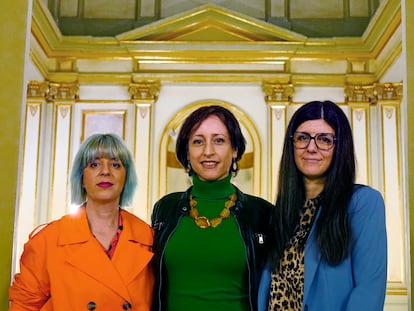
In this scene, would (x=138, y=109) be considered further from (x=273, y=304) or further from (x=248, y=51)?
(x=273, y=304)

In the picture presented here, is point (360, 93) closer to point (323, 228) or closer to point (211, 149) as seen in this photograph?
point (211, 149)

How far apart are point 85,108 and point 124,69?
79cm

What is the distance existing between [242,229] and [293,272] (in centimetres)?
34

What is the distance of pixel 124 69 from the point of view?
8.43m

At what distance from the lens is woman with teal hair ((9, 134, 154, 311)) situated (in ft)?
7.61

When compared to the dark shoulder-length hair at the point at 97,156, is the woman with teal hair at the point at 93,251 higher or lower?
lower

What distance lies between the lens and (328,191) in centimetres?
215

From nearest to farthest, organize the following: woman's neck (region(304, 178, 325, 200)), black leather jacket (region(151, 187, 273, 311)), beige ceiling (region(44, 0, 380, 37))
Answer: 1. woman's neck (region(304, 178, 325, 200))
2. black leather jacket (region(151, 187, 273, 311))
3. beige ceiling (region(44, 0, 380, 37))

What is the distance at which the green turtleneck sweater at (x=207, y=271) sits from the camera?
7.56 ft

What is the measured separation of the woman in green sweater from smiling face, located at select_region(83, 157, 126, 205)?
0.24 metres

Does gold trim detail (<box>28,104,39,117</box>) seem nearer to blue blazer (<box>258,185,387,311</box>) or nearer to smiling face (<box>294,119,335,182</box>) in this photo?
smiling face (<box>294,119,335,182</box>)

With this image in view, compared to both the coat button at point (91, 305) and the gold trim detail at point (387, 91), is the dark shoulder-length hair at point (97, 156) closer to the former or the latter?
the coat button at point (91, 305)

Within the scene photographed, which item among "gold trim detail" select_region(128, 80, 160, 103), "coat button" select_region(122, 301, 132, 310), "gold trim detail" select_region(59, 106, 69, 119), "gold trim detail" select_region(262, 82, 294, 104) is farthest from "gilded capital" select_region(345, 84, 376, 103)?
"coat button" select_region(122, 301, 132, 310)

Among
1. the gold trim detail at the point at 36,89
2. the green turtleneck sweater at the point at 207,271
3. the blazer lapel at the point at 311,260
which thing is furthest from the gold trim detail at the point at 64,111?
the blazer lapel at the point at 311,260
